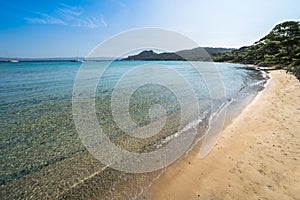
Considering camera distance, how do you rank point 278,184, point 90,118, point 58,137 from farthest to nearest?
point 90,118
point 58,137
point 278,184

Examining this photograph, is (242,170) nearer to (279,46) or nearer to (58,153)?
(58,153)

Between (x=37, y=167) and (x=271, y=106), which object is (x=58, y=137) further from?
(x=271, y=106)

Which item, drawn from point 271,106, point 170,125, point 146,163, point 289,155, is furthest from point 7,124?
point 271,106

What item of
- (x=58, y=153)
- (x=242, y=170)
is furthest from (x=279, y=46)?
(x=58, y=153)

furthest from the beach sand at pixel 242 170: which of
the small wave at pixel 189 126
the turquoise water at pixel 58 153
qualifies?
the small wave at pixel 189 126

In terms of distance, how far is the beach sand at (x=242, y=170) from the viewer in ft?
13.9

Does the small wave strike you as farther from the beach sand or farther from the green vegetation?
the green vegetation

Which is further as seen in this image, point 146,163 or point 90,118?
point 90,118

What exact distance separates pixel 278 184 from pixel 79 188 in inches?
204

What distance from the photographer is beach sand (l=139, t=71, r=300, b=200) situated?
425 centimetres

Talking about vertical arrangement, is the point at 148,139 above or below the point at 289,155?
below

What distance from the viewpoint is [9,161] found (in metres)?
5.80

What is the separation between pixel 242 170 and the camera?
16.6 ft

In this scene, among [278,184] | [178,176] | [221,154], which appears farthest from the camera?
[221,154]
